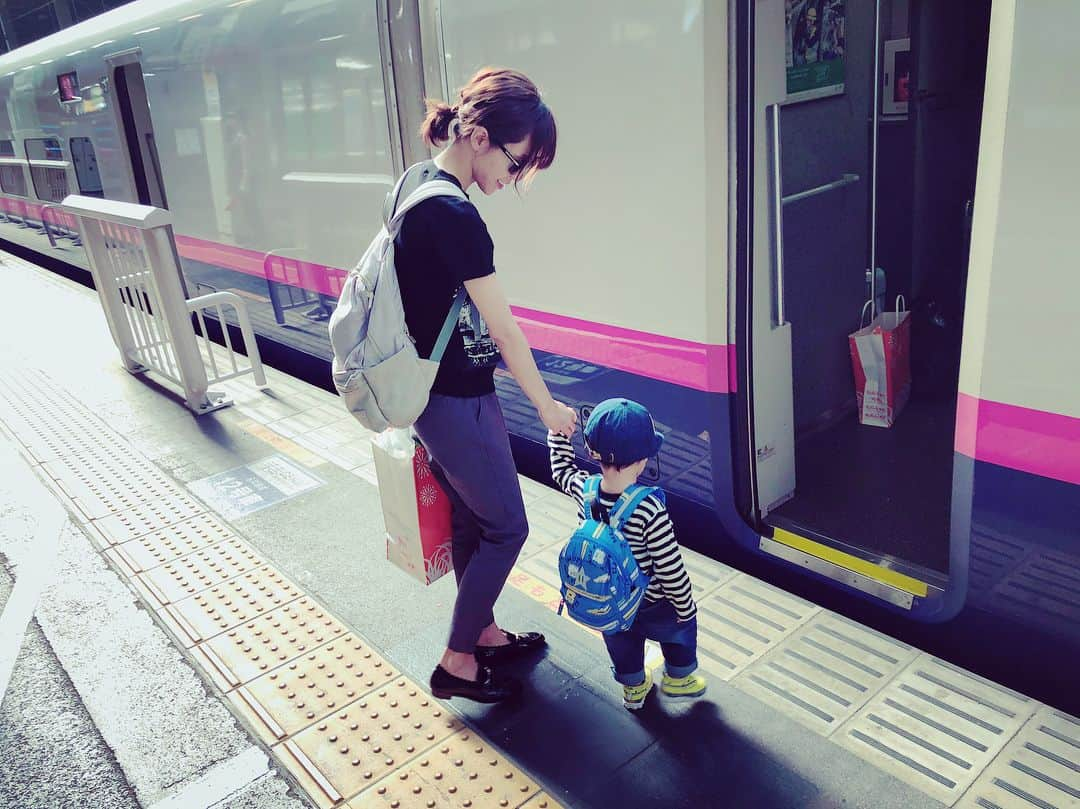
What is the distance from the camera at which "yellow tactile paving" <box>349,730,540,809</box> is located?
238 cm

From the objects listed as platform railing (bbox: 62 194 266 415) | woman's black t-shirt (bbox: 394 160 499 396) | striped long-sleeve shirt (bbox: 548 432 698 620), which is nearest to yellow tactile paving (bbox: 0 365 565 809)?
striped long-sleeve shirt (bbox: 548 432 698 620)

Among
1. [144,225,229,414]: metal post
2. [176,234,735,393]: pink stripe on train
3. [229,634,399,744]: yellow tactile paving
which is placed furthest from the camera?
[144,225,229,414]: metal post

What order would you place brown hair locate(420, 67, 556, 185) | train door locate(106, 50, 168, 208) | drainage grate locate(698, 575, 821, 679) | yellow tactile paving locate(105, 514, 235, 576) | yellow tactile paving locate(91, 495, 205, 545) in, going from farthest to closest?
1. train door locate(106, 50, 168, 208)
2. yellow tactile paving locate(91, 495, 205, 545)
3. yellow tactile paving locate(105, 514, 235, 576)
4. drainage grate locate(698, 575, 821, 679)
5. brown hair locate(420, 67, 556, 185)

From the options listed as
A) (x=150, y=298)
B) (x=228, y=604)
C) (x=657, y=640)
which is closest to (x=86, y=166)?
(x=150, y=298)

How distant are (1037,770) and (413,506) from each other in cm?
186

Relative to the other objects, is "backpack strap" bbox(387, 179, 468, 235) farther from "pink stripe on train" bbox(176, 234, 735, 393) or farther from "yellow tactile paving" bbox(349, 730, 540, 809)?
"yellow tactile paving" bbox(349, 730, 540, 809)

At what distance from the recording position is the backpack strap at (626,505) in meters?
2.35

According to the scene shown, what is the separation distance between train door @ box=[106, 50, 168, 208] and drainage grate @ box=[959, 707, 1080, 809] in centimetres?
661

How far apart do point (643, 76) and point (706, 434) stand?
124 centimetres

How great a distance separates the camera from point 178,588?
3535 millimetres

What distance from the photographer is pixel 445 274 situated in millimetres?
2264

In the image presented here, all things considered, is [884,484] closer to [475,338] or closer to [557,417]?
[557,417]

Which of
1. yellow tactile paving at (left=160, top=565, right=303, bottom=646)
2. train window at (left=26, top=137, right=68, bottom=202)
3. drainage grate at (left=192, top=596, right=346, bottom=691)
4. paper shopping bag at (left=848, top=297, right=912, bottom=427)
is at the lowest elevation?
drainage grate at (left=192, top=596, right=346, bottom=691)

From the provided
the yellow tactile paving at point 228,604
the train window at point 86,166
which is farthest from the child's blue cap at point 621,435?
the train window at point 86,166
